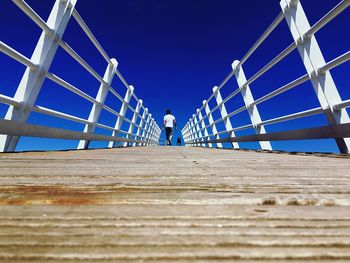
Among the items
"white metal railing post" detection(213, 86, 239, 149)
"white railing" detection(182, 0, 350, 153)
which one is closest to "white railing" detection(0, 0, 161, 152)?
"white railing" detection(182, 0, 350, 153)

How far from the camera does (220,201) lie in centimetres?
58

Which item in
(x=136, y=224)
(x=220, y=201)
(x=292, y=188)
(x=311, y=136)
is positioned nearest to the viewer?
(x=136, y=224)

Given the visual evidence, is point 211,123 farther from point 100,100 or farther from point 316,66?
point 316,66

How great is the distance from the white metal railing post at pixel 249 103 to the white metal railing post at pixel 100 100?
197cm

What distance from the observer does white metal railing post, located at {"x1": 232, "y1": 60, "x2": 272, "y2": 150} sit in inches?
139

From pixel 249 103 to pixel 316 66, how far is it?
155 cm

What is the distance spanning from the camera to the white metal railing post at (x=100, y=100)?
3.46 m

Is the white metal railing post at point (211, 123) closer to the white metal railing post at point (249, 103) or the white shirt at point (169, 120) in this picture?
Answer: the white metal railing post at point (249, 103)

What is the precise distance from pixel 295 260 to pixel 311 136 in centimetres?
233

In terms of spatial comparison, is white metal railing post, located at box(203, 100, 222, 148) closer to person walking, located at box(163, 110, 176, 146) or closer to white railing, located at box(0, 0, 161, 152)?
person walking, located at box(163, 110, 176, 146)

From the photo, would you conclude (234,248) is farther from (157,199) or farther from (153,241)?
(157,199)

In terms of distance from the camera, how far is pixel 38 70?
2131 millimetres

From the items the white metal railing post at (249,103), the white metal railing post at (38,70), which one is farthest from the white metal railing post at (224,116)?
the white metal railing post at (38,70)

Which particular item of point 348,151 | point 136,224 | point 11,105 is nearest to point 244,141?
point 348,151
